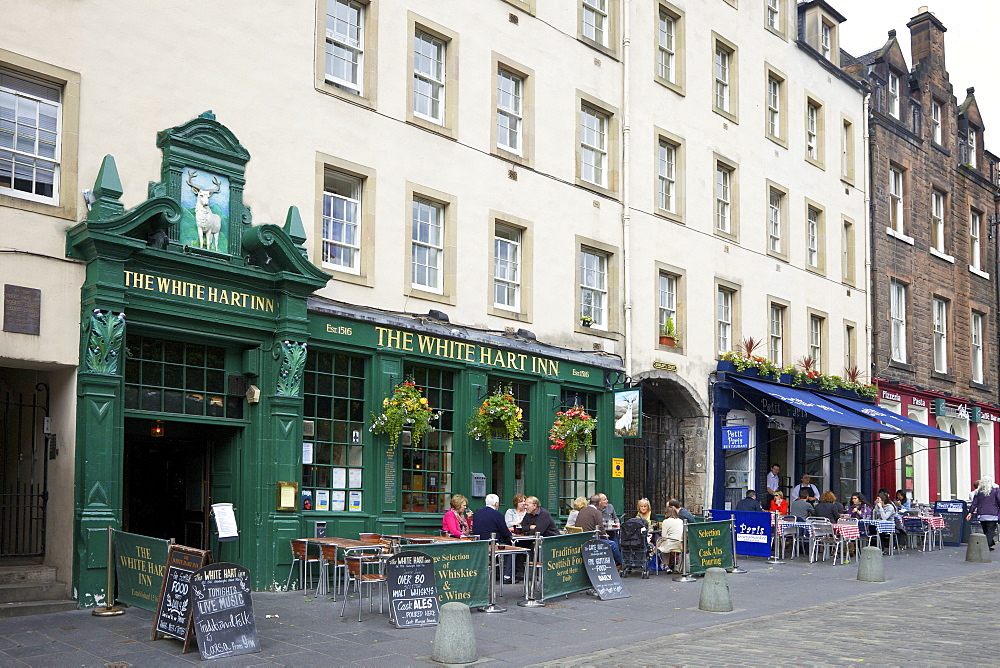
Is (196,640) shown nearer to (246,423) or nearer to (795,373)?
(246,423)

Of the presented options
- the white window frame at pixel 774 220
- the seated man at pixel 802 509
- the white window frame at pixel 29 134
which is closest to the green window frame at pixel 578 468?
the seated man at pixel 802 509

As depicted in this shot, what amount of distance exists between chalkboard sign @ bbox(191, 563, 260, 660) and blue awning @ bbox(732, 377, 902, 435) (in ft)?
50.6

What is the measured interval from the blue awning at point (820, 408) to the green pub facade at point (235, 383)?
27.2ft

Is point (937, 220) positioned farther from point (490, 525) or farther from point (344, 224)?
point (490, 525)

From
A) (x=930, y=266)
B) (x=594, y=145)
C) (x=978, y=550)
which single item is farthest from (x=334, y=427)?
(x=930, y=266)

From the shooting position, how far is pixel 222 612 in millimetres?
10375

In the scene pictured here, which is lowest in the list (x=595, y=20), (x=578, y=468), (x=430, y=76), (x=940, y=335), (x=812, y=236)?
(x=578, y=468)

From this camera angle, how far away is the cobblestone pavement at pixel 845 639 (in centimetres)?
1047

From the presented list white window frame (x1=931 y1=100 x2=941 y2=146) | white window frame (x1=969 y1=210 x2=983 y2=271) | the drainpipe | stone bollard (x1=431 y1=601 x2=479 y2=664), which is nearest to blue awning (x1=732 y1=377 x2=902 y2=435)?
the drainpipe

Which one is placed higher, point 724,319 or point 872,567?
point 724,319

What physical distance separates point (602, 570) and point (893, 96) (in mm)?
23061

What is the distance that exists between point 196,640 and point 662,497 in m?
14.8

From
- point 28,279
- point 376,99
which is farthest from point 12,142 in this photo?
point 376,99

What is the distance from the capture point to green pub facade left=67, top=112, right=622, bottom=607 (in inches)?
510
